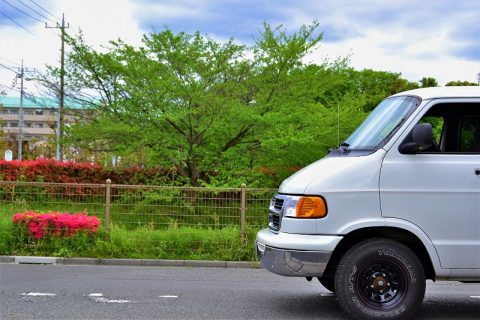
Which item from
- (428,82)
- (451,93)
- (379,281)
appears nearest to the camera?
(379,281)

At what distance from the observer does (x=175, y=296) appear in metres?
6.95

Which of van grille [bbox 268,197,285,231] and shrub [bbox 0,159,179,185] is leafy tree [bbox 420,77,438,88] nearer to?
shrub [bbox 0,159,179,185]

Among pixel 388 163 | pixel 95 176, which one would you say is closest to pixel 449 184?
pixel 388 163

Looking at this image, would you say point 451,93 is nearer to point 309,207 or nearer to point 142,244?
point 309,207

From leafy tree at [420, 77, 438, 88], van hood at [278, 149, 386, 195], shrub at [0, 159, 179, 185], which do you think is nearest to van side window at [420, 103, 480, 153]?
van hood at [278, 149, 386, 195]

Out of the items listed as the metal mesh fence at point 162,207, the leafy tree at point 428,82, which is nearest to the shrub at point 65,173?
the metal mesh fence at point 162,207

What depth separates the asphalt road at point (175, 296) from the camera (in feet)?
19.5

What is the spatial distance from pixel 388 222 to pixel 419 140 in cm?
82

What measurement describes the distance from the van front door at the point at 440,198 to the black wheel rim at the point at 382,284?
0.45 metres

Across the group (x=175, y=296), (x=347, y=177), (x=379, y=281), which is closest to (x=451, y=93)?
(x=347, y=177)

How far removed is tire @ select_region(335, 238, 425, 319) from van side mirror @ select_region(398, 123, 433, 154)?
3.03ft

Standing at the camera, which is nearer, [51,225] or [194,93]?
[51,225]

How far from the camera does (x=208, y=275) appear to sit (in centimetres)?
912

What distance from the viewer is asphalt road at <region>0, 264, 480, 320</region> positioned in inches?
235
